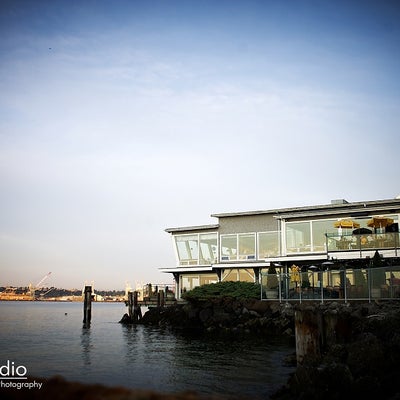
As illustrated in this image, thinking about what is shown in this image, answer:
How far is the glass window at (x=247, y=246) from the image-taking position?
36594mm

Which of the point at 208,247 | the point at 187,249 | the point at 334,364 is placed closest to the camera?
the point at 334,364

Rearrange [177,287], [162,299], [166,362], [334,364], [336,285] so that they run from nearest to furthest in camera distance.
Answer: [334,364] < [166,362] < [336,285] < [162,299] < [177,287]

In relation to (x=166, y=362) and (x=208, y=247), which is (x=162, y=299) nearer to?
(x=208, y=247)

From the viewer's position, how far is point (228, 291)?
1246 inches

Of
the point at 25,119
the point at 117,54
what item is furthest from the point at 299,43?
the point at 25,119

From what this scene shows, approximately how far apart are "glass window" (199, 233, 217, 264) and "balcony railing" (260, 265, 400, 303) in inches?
419

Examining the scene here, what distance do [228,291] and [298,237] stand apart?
6.79 meters

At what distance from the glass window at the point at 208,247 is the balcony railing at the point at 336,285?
1064 centimetres

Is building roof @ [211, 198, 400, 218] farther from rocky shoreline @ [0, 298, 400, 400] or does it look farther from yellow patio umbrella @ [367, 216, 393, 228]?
rocky shoreline @ [0, 298, 400, 400]

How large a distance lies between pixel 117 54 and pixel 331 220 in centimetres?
1917

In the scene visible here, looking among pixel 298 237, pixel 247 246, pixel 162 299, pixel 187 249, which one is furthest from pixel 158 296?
pixel 298 237

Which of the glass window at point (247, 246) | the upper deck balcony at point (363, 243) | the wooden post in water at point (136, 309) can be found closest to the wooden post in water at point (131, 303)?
the wooden post in water at point (136, 309)

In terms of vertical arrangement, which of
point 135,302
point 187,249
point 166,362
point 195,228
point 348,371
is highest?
point 195,228

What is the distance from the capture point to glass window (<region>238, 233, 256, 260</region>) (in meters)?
36.6
